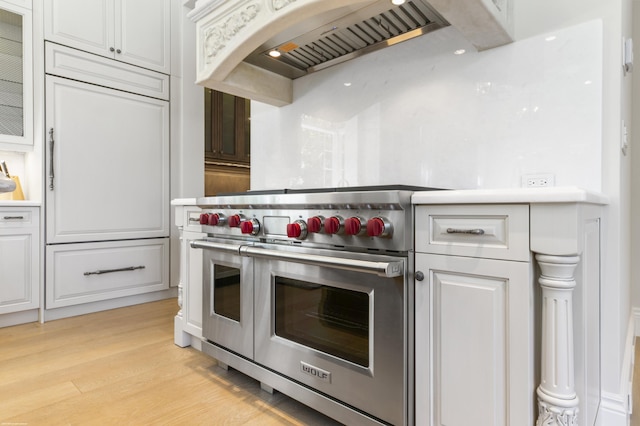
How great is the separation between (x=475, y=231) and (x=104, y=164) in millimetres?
2804

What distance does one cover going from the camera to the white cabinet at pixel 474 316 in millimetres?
883

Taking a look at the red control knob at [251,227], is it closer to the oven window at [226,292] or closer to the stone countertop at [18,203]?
the oven window at [226,292]

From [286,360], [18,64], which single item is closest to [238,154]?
[18,64]

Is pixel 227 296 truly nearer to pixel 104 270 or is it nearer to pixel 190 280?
pixel 190 280

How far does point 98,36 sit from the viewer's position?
2756 mm

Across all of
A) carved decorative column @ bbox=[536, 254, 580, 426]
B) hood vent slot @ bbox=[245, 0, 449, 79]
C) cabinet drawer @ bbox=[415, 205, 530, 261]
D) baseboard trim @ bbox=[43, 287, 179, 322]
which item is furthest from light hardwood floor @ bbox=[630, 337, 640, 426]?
baseboard trim @ bbox=[43, 287, 179, 322]

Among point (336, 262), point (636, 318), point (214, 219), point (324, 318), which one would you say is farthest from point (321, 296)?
point (636, 318)

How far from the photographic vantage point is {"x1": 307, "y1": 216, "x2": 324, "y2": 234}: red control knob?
47.9 inches

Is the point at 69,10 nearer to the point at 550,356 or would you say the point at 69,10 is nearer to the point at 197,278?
the point at 197,278

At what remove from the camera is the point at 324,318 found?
1278 mm

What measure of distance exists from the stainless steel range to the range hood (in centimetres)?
65

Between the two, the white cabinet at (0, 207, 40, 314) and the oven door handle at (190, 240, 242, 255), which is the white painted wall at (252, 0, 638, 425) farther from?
the white cabinet at (0, 207, 40, 314)

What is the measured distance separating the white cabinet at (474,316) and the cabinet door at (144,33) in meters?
2.89

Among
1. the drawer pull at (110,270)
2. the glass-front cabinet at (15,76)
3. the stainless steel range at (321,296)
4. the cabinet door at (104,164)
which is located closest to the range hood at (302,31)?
the stainless steel range at (321,296)
